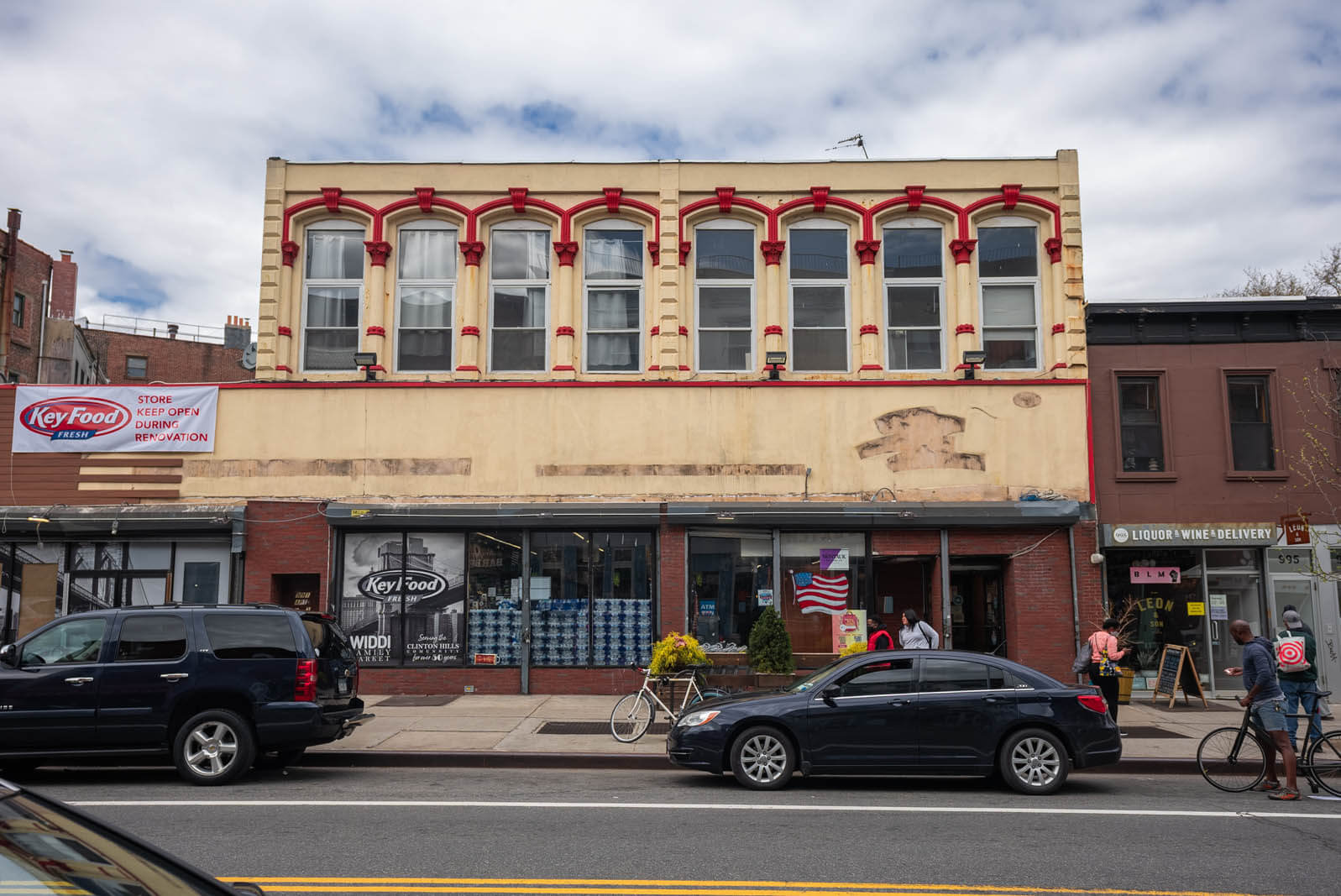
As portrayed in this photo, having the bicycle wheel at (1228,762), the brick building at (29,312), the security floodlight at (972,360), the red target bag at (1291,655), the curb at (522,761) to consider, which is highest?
the brick building at (29,312)

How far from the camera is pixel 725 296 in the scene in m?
19.5

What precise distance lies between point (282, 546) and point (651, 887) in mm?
13461

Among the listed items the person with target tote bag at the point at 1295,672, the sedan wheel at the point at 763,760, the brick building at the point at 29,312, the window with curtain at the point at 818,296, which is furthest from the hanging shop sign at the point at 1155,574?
the brick building at the point at 29,312

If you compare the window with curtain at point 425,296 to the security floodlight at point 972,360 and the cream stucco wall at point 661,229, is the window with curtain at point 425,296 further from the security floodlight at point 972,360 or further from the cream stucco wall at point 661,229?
the security floodlight at point 972,360

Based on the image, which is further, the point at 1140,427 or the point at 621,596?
the point at 1140,427

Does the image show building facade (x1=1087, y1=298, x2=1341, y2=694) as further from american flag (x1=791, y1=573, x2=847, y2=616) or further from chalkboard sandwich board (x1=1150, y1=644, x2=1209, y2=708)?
american flag (x1=791, y1=573, x2=847, y2=616)

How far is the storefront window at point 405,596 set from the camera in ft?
59.7

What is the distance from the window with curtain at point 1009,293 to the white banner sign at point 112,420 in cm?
1419

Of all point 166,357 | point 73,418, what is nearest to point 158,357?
point 166,357

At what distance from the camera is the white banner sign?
18.7 m

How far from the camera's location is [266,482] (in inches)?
734

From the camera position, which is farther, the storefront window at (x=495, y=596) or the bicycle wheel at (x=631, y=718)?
the storefront window at (x=495, y=596)

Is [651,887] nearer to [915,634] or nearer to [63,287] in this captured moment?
[915,634]

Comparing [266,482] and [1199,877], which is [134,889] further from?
[266,482]
